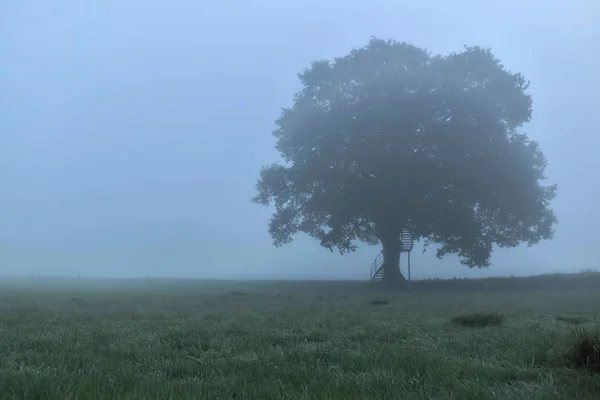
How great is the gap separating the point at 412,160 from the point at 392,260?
23.2 feet

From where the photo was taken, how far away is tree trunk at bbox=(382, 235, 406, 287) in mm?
35812

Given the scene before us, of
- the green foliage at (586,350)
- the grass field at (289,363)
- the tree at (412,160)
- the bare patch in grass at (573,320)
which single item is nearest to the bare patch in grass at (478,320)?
the grass field at (289,363)

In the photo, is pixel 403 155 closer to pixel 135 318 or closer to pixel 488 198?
pixel 488 198

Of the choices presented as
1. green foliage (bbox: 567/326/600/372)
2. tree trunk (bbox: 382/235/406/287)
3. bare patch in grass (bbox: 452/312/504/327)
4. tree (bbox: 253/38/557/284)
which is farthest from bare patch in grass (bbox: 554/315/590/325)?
tree trunk (bbox: 382/235/406/287)

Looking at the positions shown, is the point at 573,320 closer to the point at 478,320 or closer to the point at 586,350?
the point at 478,320

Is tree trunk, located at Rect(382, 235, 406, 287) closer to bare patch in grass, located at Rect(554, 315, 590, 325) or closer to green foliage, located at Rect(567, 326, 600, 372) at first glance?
bare patch in grass, located at Rect(554, 315, 590, 325)

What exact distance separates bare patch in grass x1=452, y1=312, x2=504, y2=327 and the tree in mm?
21286

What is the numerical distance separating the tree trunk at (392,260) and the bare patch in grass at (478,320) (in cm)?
2476

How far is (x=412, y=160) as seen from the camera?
3294cm

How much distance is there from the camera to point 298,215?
37812mm

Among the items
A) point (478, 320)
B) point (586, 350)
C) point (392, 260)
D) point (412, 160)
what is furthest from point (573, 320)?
point (392, 260)

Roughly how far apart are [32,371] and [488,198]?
31.4m

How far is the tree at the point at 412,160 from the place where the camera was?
3288cm

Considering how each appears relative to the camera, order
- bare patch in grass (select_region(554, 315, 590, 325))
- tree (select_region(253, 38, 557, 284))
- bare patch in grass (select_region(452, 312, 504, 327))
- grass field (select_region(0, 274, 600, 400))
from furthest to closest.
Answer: tree (select_region(253, 38, 557, 284)), bare patch in grass (select_region(554, 315, 590, 325)), bare patch in grass (select_region(452, 312, 504, 327)), grass field (select_region(0, 274, 600, 400))
